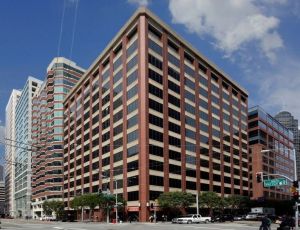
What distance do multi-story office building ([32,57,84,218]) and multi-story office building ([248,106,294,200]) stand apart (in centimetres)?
6689

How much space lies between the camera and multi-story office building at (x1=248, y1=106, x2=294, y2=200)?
150m

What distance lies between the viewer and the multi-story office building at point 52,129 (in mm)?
159875

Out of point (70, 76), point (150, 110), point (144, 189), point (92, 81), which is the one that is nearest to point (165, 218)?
point (144, 189)

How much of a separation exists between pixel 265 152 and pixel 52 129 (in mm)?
75496

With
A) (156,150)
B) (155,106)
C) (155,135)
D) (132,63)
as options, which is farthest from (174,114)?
(132,63)

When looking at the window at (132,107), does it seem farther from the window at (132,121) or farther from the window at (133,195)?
the window at (133,195)

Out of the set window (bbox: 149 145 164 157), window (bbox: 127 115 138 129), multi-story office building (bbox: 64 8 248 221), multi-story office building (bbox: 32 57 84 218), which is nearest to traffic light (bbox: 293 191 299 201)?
multi-story office building (bbox: 64 8 248 221)

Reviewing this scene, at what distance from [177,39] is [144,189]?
1507 inches

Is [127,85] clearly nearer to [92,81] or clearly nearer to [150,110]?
[150,110]

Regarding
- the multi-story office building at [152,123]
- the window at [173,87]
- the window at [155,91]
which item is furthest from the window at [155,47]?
the window at [155,91]

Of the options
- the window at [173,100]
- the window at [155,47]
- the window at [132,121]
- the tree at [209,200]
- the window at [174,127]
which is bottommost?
the tree at [209,200]

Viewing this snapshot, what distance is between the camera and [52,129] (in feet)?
533

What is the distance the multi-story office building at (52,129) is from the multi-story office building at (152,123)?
23.3 m

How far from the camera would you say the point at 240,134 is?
13988cm
